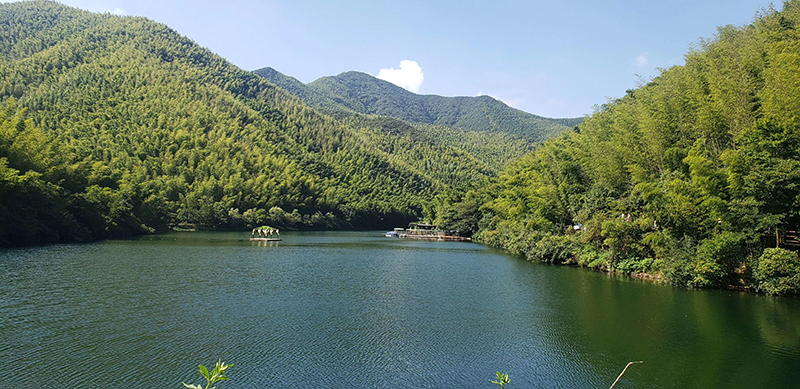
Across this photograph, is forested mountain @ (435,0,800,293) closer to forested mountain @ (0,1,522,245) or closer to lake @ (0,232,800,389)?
lake @ (0,232,800,389)

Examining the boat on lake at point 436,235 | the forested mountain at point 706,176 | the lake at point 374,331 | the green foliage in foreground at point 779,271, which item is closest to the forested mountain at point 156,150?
the boat on lake at point 436,235

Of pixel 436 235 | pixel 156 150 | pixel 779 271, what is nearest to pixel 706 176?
pixel 779 271

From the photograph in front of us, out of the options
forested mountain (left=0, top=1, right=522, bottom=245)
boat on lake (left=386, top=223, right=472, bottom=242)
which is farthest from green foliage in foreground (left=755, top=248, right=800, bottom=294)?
boat on lake (left=386, top=223, right=472, bottom=242)

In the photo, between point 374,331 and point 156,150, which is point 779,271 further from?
point 156,150

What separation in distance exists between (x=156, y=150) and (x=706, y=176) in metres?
83.1

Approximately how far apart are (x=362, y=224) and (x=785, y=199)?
84.8 metres

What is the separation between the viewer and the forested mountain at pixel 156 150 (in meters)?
44.7

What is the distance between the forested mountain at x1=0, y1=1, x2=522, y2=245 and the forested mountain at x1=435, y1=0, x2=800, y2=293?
42563 millimetres

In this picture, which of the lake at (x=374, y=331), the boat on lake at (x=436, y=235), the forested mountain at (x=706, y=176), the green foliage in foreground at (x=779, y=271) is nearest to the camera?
the lake at (x=374, y=331)

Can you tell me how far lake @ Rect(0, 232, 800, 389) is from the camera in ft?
38.2

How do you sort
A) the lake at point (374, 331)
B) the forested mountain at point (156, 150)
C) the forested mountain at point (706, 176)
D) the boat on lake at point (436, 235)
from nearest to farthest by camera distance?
1. the lake at point (374, 331)
2. the forested mountain at point (706, 176)
3. the forested mountain at point (156, 150)
4. the boat on lake at point (436, 235)

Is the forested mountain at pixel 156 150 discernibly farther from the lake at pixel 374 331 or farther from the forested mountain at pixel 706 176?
the forested mountain at pixel 706 176

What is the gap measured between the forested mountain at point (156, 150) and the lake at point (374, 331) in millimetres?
21439

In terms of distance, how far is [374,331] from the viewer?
15.8 m
